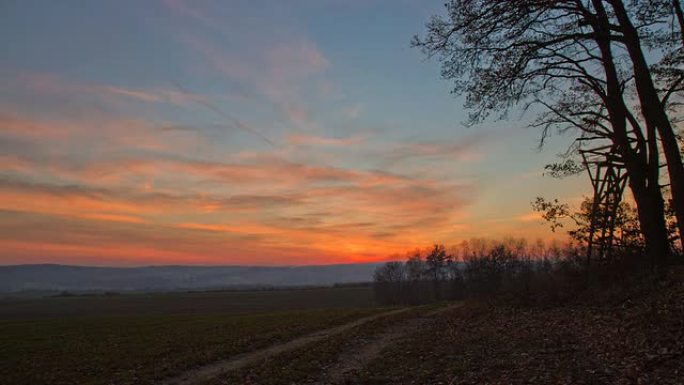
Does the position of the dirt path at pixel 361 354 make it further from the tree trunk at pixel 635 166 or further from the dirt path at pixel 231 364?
the tree trunk at pixel 635 166

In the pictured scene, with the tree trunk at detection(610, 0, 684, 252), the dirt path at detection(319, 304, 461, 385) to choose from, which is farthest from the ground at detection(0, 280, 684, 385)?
the tree trunk at detection(610, 0, 684, 252)

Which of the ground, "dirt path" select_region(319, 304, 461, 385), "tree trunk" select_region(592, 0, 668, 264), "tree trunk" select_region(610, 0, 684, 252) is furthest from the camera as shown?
"tree trunk" select_region(592, 0, 668, 264)

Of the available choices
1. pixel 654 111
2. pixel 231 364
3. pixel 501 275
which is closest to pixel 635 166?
pixel 654 111

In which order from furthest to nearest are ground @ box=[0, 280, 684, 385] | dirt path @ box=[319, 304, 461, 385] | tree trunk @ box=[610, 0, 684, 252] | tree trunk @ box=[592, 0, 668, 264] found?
1. tree trunk @ box=[592, 0, 668, 264]
2. tree trunk @ box=[610, 0, 684, 252]
3. dirt path @ box=[319, 304, 461, 385]
4. ground @ box=[0, 280, 684, 385]

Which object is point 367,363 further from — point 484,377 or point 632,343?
point 632,343

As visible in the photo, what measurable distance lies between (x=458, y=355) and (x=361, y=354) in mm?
4526

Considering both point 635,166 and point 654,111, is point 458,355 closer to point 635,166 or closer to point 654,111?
point 654,111

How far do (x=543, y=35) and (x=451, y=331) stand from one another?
39.0 ft

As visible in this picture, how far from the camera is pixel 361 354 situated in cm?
1823

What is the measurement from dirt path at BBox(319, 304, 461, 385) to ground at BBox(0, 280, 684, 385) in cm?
4

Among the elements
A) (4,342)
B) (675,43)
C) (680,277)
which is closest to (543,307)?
(680,277)

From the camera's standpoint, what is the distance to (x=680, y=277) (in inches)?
627

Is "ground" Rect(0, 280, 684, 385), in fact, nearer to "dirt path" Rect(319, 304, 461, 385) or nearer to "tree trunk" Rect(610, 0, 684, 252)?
"dirt path" Rect(319, 304, 461, 385)

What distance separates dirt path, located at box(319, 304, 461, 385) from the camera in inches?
570
